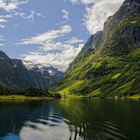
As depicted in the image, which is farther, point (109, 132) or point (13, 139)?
point (109, 132)

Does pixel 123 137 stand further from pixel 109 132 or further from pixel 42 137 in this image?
pixel 42 137

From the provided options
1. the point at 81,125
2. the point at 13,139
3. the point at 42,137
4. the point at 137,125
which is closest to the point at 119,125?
the point at 137,125

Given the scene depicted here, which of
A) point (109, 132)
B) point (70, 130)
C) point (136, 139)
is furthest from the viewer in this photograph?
point (70, 130)

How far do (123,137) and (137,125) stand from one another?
28489 mm

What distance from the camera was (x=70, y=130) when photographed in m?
132

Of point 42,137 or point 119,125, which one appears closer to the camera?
point 42,137

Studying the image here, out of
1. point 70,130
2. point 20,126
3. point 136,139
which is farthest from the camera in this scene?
point 20,126

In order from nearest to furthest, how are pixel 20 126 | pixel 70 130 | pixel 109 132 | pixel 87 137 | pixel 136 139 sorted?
pixel 136 139 < pixel 87 137 < pixel 109 132 < pixel 70 130 < pixel 20 126

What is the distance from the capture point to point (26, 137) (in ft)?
380

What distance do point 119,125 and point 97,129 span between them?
11388 mm

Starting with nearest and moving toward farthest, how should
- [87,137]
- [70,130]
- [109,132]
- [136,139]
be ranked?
1. [136,139]
2. [87,137]
3. [109,132]
4. [70,130]

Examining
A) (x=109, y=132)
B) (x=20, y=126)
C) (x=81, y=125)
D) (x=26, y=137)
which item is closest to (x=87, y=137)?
(x=109, y=132)

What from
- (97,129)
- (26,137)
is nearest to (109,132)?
(97,129)

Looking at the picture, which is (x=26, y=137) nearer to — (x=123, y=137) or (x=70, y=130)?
(x=70, y=130)
